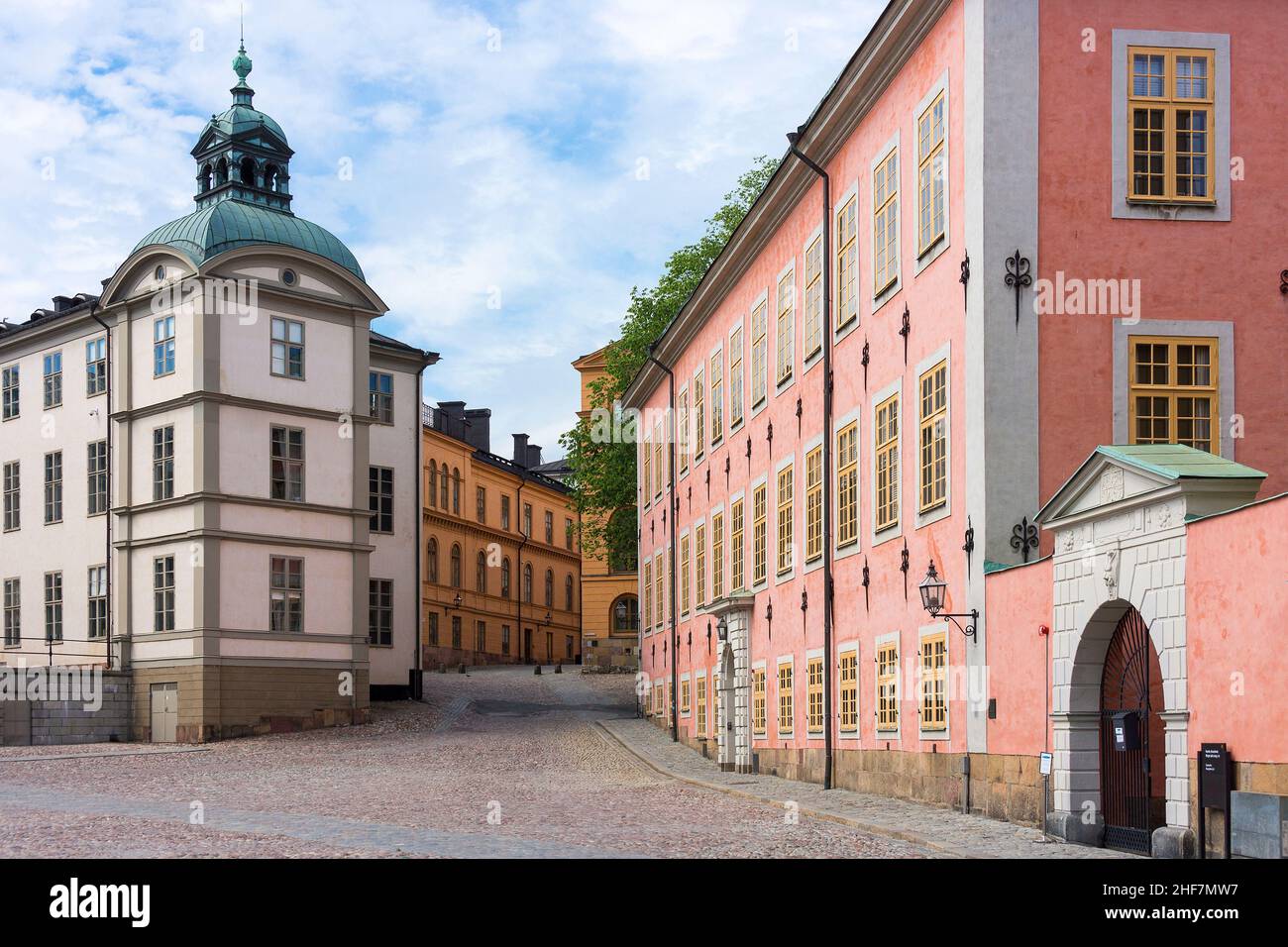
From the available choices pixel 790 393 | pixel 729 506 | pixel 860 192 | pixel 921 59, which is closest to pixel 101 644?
pixel 729 506

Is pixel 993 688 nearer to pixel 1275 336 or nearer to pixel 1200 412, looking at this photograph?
pixel 1200 412

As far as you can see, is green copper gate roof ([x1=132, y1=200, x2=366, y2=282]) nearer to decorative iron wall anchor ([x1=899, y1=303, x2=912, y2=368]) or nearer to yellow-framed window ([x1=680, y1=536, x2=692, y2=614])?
yellow-framed window ([x1=680, y1=536, x2=692, y2=614])

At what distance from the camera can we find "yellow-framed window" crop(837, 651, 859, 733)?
85.6 feet

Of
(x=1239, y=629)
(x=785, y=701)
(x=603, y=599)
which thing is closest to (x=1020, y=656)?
(x=1239, y=629)

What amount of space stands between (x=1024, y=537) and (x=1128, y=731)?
4108mm

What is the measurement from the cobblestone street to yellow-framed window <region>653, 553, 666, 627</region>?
13.9ft

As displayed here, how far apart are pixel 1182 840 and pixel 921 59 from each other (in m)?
12.3

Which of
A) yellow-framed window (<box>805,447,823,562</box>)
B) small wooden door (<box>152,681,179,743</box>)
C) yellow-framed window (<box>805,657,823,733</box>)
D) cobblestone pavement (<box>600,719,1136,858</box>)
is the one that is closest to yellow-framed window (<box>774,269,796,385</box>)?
yellow-framed window (<box>805,447,823,562</box>)

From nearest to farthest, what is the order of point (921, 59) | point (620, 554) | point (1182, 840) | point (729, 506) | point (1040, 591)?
point (1182, 840)
point (1040, 591)
point (921, 59)
point (729, 506)
point (620, 554)

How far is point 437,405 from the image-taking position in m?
78.6

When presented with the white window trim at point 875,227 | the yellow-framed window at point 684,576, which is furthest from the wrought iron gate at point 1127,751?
the yellow-framed window at point 684,576

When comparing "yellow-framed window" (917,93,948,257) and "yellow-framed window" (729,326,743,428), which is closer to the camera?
"yellow-framed window" (917,93,948,257)

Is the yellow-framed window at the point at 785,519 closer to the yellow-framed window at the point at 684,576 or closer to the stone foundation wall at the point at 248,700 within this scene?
the yellow-framed window at the point at 684,576

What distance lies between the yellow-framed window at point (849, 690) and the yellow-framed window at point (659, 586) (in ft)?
66.7
